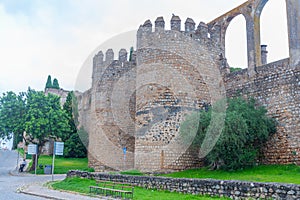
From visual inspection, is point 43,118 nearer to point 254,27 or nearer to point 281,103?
point 254,27

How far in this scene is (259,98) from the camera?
1608cm

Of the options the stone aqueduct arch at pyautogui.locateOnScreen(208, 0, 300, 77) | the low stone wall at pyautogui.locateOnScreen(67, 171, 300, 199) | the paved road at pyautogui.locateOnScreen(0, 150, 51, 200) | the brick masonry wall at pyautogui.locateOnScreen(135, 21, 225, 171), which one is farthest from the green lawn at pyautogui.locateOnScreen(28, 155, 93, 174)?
the stone aqueduct arch at pyautogui.locateOnScreen(208, 0, 300, 77)

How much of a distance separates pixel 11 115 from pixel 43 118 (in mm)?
2293

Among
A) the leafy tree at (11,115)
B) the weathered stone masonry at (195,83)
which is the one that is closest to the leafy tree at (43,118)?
the leafy tree at (11,115)

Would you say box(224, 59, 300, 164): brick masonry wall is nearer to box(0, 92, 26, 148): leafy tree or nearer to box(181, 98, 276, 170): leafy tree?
box(181, 98, 276, 170): leafy tree

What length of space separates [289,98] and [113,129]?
10.9 meters

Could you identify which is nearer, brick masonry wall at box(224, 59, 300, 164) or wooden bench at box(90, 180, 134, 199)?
wooden bench at box(90, 180, 134, 199)

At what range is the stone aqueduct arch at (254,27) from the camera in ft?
48.9

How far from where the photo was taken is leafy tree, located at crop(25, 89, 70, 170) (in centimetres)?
2298

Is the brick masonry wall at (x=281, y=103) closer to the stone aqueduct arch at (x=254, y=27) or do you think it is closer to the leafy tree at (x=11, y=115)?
the stone aqueduct arch at (x=254, y=27)

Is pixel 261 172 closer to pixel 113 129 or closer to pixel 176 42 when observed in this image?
pixel 176 42

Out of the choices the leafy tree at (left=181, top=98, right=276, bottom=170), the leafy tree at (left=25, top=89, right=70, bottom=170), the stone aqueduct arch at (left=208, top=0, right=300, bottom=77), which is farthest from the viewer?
the leafy tree at (left=25, top=89, right=70, bottom=170)

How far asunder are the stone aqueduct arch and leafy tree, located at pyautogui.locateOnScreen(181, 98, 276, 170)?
2579 millimetres

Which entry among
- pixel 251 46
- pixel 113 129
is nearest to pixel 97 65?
pixel 113 129
